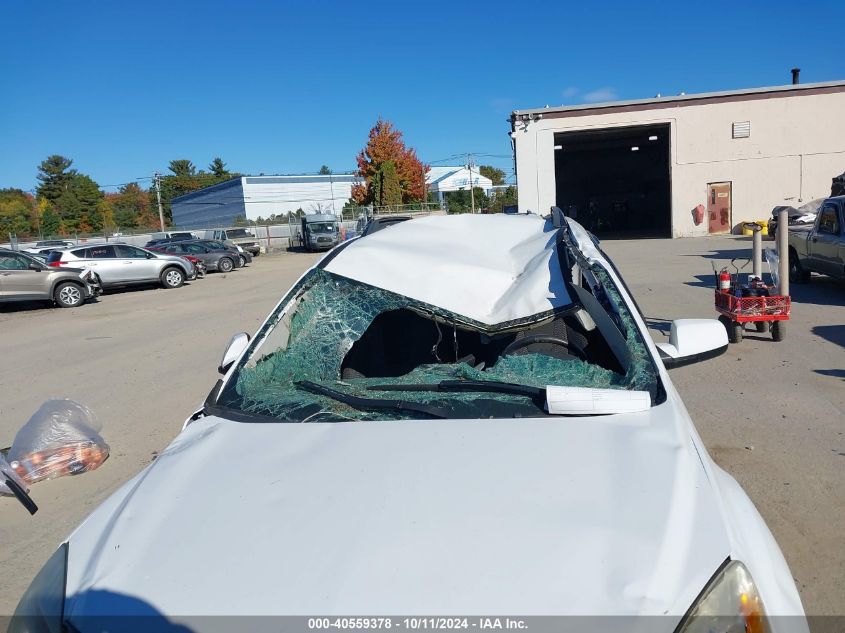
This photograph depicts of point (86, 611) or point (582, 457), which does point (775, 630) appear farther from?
point (86, 611)

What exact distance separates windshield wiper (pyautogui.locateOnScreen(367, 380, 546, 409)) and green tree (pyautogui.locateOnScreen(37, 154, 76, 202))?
3408 inches

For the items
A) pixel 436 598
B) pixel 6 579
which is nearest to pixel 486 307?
pixel 436 598

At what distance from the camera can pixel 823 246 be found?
492 inches

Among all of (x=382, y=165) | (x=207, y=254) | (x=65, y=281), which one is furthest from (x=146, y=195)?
(x=65, y=281)

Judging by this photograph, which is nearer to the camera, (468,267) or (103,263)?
(468,267)

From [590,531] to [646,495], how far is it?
24 centimetres

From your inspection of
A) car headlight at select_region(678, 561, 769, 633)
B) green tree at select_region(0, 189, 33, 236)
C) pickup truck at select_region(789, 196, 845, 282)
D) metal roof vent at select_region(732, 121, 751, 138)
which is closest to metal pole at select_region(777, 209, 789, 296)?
pickup truck at select_region(789, 196, 845, 282)

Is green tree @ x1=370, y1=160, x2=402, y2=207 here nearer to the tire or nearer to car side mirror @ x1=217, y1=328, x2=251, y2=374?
the tire

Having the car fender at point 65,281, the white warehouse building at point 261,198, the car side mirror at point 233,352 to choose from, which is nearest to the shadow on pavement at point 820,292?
the car side mirror at point 233,352

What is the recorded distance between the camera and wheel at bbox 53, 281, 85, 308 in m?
19.2

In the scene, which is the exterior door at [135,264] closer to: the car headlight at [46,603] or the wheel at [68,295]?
the wheel at [68,295]

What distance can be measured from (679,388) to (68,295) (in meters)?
18.1

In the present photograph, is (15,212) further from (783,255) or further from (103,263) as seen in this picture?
(783,255)

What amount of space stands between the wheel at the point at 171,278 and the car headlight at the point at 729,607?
78.8ft
